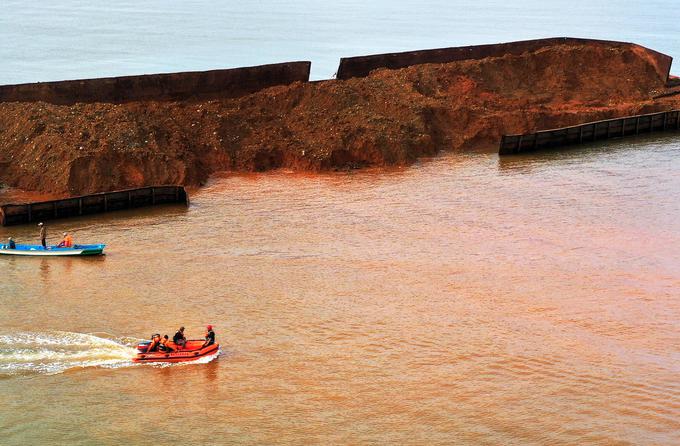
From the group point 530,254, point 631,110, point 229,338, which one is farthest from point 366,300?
point 631,110

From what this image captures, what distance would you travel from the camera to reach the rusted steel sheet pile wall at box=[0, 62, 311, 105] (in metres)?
49.0

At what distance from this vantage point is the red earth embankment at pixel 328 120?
43.4 meters

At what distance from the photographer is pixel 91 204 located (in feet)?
132

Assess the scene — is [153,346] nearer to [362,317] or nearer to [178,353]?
[178,353]

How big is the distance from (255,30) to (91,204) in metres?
88.0

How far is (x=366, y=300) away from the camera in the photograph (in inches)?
1240

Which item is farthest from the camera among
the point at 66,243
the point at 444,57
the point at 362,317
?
the point at 444,57

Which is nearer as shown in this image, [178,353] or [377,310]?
[178,353]

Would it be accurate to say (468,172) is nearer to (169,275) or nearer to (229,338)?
(169,275)

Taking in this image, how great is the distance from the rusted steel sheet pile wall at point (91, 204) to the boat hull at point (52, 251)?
3.75 meters

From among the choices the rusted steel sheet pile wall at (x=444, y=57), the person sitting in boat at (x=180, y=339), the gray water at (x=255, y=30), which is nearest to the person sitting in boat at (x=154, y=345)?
the person sitting in boat at (x=180, y=339)

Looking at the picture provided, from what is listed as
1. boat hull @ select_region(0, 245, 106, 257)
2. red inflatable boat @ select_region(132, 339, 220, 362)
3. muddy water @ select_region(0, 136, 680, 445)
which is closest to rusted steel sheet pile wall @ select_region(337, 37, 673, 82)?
muddy water @ select_region(0, 136, 680, 445)

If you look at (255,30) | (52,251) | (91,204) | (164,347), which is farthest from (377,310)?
(255,30)

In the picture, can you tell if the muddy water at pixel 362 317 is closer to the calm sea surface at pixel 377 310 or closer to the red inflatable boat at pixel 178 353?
the calm sea surface at pixel 377 310
